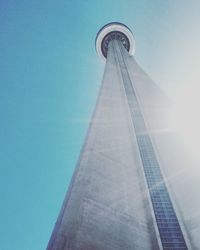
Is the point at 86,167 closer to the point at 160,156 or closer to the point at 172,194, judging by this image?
the point at 172,194

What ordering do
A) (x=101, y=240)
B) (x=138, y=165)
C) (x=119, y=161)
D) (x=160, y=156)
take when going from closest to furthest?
1. (x=101, y=240)
2. (x=119, y=161)
3. (x=138, y=165)
4. (x=160, y=156)

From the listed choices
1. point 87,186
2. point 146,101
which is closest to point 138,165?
point 87,186

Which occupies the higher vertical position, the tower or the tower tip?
the tower tip

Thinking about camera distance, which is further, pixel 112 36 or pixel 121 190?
pixel 112 36

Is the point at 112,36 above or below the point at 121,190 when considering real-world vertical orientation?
above

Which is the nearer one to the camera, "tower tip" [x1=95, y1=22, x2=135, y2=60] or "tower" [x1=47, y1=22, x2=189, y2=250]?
"tower" [x1=47, y1=22, x2=189, y2=250]

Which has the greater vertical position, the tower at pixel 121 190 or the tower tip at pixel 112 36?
the tower tip at pixel 112 36

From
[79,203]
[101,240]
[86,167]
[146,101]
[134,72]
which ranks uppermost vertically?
[134,72]

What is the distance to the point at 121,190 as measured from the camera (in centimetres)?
1005

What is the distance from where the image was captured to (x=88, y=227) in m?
7.61

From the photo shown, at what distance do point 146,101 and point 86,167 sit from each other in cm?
1045

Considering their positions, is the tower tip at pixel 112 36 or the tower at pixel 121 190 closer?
the tower at pixel 121 190

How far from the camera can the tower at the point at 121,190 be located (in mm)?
7633

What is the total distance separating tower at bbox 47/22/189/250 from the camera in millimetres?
7633
